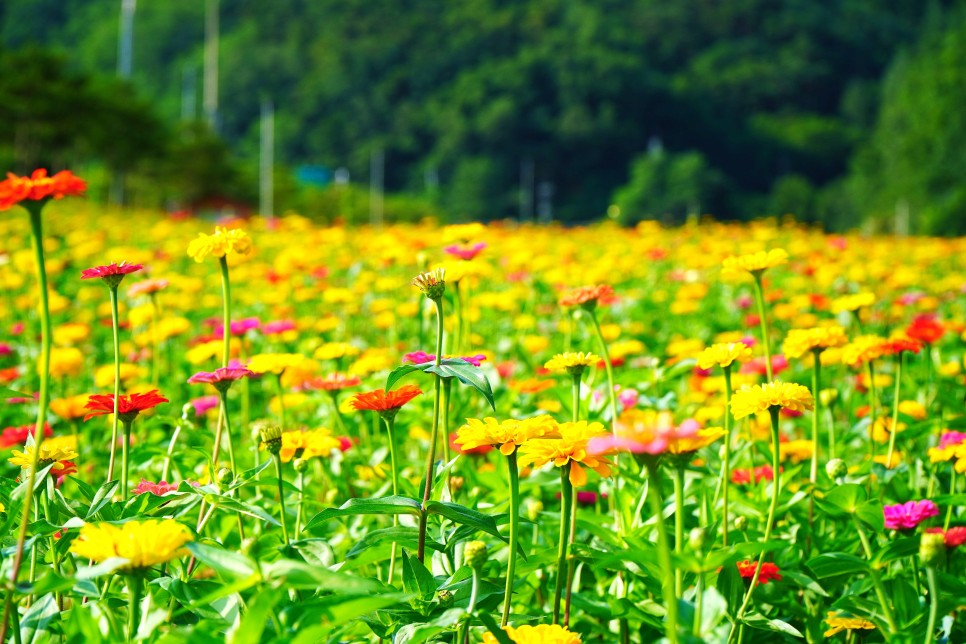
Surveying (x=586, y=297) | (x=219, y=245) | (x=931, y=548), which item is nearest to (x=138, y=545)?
(x=219, y=245)

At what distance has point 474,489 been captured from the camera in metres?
1.40

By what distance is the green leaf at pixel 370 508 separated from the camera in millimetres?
787

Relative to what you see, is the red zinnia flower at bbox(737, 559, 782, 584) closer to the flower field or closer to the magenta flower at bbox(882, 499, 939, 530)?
the flower field

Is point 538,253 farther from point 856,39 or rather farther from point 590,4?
point 856,39

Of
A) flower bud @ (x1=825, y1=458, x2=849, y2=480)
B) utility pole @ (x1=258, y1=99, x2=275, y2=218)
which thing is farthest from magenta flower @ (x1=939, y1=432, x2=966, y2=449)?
utility pole @ (x1=258, y1=99, x2=275, y2=218)

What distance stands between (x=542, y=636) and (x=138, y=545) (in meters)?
0.31

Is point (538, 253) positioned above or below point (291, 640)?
above

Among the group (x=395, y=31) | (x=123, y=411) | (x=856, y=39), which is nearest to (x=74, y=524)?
(x=123, y=411)


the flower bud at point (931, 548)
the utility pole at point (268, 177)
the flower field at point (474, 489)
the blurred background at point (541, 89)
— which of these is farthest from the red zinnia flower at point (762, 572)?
the blurred background at point (541, 89)

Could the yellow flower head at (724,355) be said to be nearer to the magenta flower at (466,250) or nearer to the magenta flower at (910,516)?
the magenta flower at (910,516)

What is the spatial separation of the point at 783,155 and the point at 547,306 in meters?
49.5

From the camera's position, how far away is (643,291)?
3592mm

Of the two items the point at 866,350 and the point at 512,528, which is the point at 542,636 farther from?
the point at 866,350

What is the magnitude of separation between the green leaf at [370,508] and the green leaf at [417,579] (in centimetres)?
4
